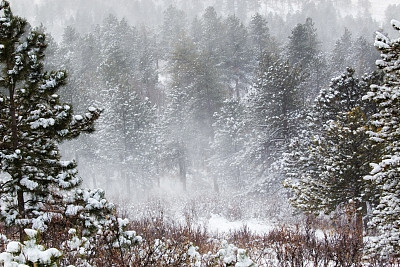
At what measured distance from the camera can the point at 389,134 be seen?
7.58m

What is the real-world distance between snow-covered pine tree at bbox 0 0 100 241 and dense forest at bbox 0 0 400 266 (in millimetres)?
34

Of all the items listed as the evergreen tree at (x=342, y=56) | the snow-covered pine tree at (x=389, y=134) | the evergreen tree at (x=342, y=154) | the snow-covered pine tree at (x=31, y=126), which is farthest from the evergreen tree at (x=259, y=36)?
the snow-covered pine tree at (x=31, y=126)

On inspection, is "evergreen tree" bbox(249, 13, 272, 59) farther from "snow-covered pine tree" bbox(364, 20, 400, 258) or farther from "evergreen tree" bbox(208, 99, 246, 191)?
"snow-covered pine tree" bbox(364, 20, 400, 258)

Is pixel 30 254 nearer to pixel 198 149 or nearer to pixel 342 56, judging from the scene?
pixel 198 149

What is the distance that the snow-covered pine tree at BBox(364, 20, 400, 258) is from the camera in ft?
23.2

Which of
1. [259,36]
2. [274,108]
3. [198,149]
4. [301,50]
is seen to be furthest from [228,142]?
[259,36]

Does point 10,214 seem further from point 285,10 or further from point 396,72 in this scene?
point 285,10

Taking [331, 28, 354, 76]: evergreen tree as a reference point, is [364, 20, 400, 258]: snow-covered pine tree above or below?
below

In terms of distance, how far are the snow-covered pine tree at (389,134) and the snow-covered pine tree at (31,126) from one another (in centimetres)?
689

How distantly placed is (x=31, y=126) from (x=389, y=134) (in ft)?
28.0

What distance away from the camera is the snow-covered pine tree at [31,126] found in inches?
306

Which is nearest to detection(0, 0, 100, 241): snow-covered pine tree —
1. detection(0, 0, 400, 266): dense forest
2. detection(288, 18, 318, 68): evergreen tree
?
detection(0, 0, 400, 266): dense forest

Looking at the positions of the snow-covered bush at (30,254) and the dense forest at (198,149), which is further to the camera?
the dense forest at (198,149)

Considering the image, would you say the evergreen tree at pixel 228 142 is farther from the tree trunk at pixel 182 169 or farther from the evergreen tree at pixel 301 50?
the evergreen tree at pixel 301 50
